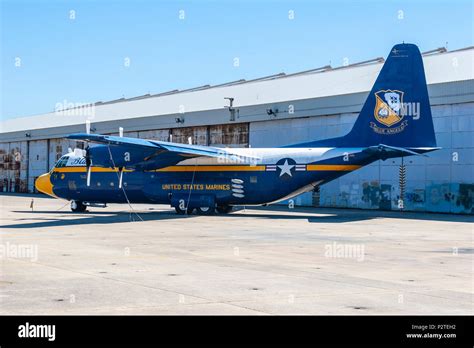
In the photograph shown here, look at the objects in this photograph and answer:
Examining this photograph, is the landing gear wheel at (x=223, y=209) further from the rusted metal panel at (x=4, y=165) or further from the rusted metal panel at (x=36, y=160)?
the rusted metal panel at (x=4, y=165)

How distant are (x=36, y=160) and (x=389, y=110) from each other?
2153 inches

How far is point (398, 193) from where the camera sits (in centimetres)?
4334

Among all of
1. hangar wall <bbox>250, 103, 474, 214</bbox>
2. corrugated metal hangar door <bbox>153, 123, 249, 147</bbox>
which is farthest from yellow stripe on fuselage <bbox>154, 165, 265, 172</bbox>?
corrugated metal hangar door <bbox>153, 123, 249, 147</bbox>

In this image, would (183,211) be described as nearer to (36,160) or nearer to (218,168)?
(218,168)

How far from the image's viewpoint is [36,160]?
76.7m

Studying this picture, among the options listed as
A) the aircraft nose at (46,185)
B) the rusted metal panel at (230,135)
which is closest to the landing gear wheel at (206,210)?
the aircraft nose at (46,185)

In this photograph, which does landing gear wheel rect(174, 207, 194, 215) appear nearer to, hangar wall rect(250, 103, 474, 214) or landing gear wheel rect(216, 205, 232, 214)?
landing gear wheel rect(216, 205, 232, 214)

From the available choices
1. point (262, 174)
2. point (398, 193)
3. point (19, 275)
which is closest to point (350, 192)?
point (398, 193)

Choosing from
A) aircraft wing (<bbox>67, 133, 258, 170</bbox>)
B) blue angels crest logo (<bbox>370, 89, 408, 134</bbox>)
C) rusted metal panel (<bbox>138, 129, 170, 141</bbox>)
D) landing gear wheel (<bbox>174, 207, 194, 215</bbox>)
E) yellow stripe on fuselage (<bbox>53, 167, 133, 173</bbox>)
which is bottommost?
landing gear wheel (<bbox>174, 207, 194, 215</bbox>)

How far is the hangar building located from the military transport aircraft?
17.3 feet

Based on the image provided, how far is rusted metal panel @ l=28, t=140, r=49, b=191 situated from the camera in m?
75.1

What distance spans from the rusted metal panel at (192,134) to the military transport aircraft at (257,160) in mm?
20435
